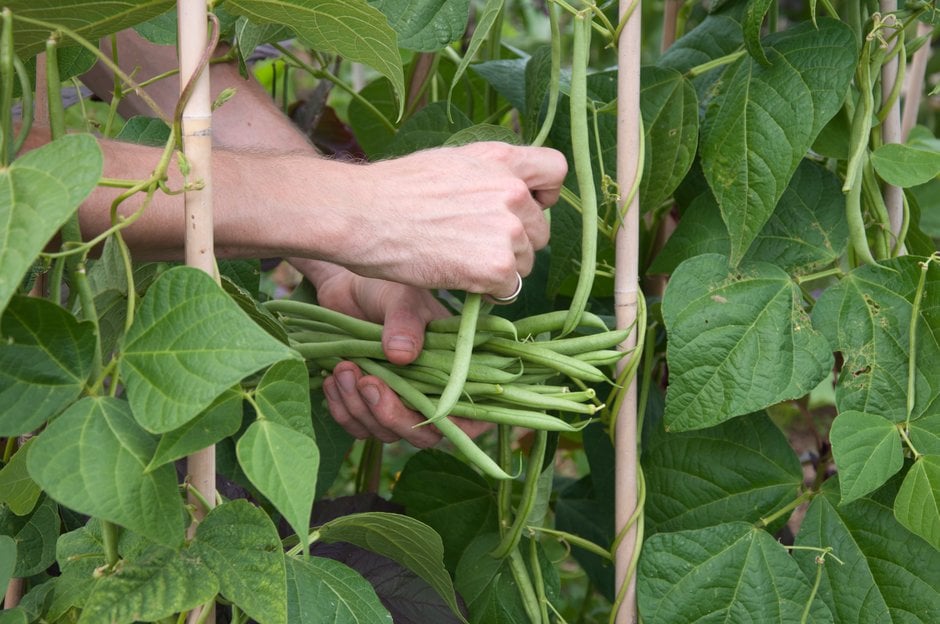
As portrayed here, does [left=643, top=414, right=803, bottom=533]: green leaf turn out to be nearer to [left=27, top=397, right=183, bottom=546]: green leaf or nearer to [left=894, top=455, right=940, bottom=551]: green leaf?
[left=894, top=455, right=940, bottom=551]: green leaf

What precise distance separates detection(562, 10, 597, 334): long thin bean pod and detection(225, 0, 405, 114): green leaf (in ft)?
0.46

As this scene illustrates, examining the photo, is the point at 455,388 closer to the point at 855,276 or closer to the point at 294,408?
the point at 294,408

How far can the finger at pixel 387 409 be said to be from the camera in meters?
0.75

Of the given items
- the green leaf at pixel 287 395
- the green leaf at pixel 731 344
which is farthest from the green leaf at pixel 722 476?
the green leaf at pixel 287 395

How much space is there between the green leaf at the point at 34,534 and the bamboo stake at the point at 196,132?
11.5 inches

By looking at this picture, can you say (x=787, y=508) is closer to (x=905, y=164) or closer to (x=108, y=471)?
(x=905, y=164)

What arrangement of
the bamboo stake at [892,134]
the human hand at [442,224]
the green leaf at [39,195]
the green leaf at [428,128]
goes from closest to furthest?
the green leaf at [39,195]
the human hand at [442,224]
the bamboo stake at [892,134]
the green leaf at [428,128]

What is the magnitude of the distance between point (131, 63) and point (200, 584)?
72 cm

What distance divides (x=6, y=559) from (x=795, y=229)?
2.16 feet

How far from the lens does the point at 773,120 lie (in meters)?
0.80

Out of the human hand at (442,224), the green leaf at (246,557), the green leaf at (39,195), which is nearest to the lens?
the green leaf at (39,195)

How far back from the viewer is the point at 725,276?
82cm

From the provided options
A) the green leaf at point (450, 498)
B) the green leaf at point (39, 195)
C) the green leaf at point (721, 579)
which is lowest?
the green leaf at point (450, 498)

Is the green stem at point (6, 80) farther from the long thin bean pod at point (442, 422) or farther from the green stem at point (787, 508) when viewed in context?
the green stem at point (787, 508)
